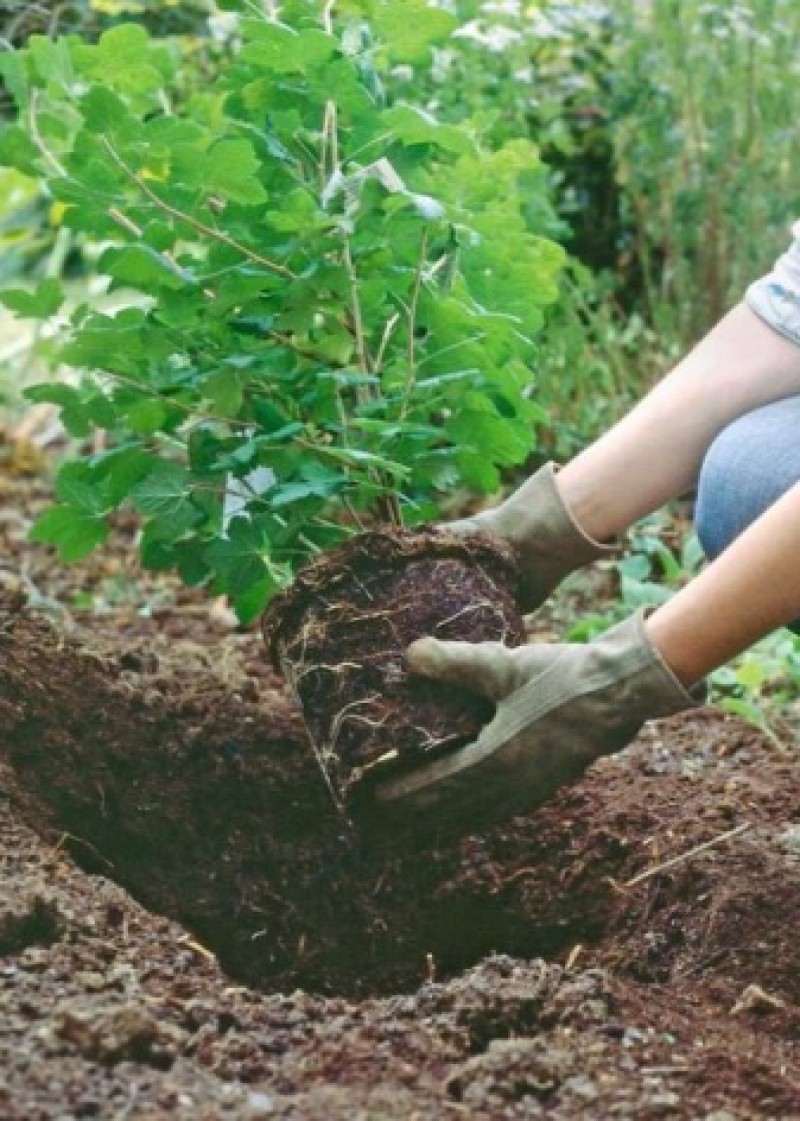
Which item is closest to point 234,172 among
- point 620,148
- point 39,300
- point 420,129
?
point 420,129

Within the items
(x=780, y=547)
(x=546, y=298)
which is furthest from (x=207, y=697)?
(x=780, y=547)

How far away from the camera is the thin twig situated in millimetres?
2510

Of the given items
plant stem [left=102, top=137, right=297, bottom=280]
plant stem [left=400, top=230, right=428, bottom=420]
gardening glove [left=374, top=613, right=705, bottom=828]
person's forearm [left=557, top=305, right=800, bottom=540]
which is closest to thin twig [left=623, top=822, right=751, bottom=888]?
gardening glove [left=374, top=613, right=705, bottom=828]

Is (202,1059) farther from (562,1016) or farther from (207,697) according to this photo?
(207,697)

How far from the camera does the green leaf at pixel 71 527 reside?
2693 mm

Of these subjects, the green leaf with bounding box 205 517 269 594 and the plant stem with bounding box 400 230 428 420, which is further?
the green leaf with bounding box 205 517 269 594

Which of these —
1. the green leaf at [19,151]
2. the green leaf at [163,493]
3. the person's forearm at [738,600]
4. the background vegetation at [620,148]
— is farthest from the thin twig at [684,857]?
the green leaf at [19,151]

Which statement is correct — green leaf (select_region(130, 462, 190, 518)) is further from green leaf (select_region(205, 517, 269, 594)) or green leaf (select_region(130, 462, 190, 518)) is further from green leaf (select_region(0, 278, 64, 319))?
green leaf (select_region(0, 278, 64, 319))

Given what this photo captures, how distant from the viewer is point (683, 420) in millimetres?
2680

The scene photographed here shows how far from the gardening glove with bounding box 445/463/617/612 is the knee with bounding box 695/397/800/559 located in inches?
7.2

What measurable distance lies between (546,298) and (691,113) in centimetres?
217

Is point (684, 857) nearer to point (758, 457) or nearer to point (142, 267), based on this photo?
point (758, 457)

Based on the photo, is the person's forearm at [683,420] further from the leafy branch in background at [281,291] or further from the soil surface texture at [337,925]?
the soil surface texture at [337,925]

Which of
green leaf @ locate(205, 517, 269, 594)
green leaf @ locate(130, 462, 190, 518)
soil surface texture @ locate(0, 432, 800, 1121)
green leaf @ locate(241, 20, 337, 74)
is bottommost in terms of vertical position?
soil surface texture @ locate(0, 432, 800, 1121)
